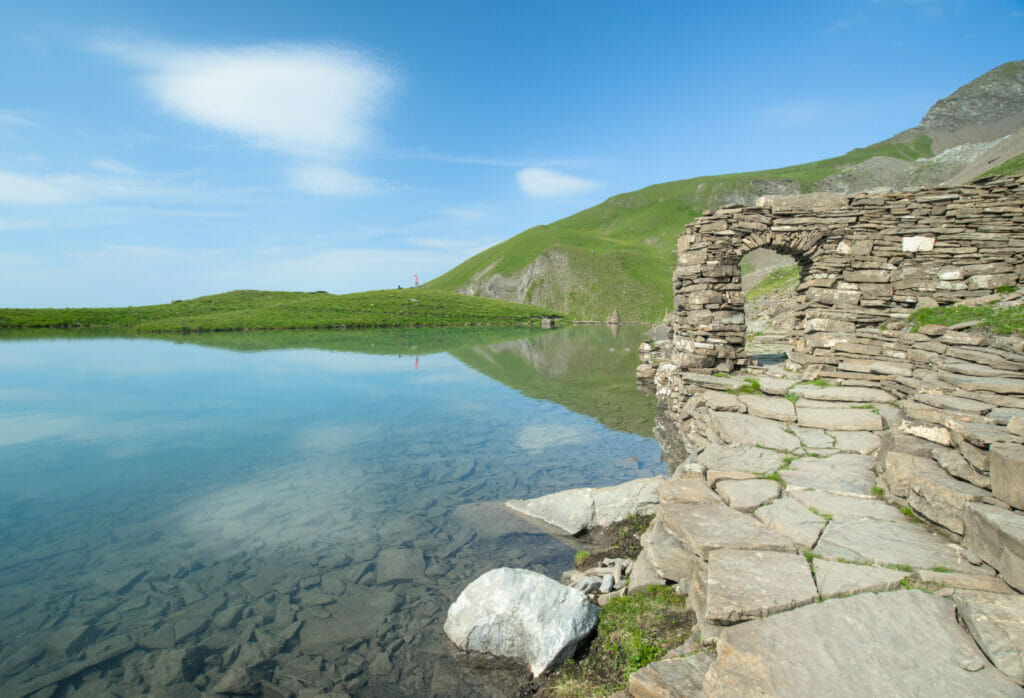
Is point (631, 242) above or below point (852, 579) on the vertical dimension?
above

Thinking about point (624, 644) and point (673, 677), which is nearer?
point (673, 677)

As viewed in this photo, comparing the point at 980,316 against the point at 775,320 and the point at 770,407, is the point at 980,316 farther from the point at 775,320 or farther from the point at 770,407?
the point at 775,320

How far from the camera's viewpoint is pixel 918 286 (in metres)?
11.8

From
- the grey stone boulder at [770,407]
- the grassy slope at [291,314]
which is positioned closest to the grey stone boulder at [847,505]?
the grey stone boulder at [770,407]

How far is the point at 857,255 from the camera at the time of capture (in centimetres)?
1199

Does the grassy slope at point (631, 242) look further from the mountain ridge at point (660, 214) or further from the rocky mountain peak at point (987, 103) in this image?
the rocky mountain peak at point (987, 103)

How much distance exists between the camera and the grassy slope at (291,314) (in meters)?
77.2

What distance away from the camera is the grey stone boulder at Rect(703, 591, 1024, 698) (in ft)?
9.86

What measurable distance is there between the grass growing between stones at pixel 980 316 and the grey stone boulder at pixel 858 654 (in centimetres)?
846

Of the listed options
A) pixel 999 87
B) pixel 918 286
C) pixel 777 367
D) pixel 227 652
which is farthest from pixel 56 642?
pixel 999 87

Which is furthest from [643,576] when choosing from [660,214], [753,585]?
[660,214]

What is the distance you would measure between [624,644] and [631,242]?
144 meters

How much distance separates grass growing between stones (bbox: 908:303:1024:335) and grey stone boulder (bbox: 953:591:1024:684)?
810cm

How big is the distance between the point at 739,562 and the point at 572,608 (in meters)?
1.87
